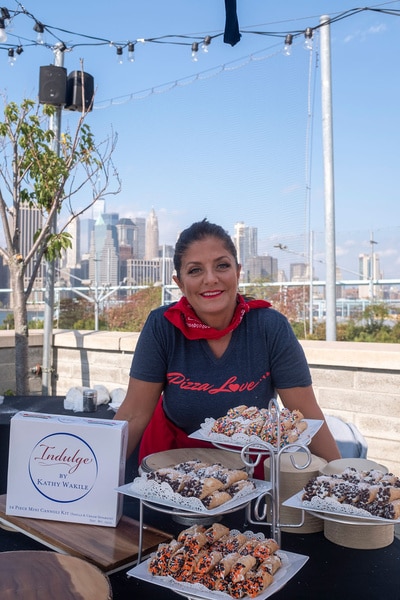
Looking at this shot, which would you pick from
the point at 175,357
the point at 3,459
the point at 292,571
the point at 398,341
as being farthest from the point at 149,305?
the point at 292,571

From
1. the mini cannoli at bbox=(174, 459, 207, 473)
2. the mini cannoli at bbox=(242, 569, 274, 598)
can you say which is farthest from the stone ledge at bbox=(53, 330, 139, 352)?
the mini cannoli at bbox=(242, 569, 274, 598)

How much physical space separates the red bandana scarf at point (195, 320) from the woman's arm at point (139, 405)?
7.6 inches

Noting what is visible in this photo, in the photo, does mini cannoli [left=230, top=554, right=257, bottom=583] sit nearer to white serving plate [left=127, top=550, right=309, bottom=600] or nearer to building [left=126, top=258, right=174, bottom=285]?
white serving plate [left=127, top=550, right=309, bottom=600]

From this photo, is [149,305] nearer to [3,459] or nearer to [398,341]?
[398,341]

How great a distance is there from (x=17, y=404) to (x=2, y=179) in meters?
2.24

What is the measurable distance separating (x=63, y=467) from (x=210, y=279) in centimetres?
67

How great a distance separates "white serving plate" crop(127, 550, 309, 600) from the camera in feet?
2.66

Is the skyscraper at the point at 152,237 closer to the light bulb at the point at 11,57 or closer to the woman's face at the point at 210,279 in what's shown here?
the light bulb at the point at 11,57

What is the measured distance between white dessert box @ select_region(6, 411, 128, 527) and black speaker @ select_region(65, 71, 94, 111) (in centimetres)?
376

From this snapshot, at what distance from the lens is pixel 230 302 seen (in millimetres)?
1662

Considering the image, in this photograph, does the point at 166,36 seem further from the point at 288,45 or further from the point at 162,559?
the point at 162,559

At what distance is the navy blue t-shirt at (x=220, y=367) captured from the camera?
5.32 feet

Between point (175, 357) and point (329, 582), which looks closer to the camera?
point (329, 582)

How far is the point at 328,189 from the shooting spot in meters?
4.30
